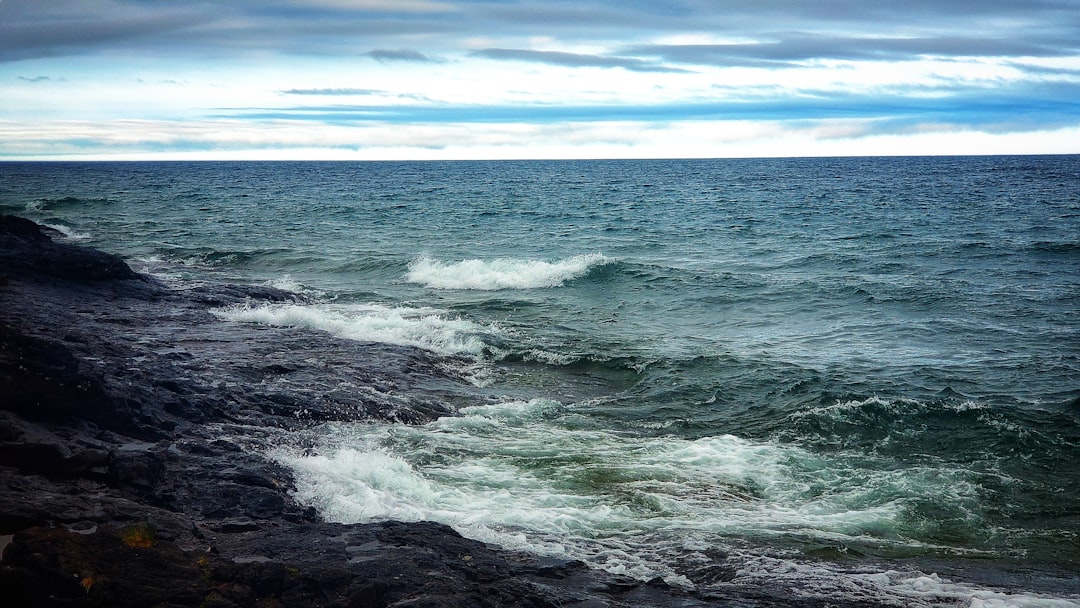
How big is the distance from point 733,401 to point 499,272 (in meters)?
14.9

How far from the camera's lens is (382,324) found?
18.8m

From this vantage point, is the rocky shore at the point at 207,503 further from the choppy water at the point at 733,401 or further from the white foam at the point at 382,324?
the white foam at the point at 382,324

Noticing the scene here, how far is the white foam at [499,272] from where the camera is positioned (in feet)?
88.5

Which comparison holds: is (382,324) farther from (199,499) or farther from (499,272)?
(199,499)

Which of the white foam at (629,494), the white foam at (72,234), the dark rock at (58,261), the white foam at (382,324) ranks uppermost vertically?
the dark rock at (58,261)

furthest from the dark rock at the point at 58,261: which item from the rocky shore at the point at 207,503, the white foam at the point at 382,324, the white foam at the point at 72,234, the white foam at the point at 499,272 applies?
the white foam at the point at 72,234

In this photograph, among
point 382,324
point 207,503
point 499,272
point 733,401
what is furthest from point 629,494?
point 499,272

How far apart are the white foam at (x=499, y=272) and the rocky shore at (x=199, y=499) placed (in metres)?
12.0

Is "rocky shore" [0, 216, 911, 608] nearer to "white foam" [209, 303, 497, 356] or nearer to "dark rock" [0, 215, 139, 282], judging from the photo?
"white foam" [209, 303, 497, 356]

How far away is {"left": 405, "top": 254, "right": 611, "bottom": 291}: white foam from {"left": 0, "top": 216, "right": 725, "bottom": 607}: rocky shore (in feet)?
39.4

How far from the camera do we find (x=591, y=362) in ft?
55.8

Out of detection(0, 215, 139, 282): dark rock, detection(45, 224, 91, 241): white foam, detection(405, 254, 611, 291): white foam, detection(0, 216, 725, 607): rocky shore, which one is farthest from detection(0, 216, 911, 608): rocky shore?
detection(45, 224, 91, 241): white foam

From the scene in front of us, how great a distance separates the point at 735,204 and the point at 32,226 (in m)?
47.1

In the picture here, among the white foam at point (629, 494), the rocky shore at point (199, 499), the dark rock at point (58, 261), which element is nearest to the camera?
the rocky shore at point (199, 499)
